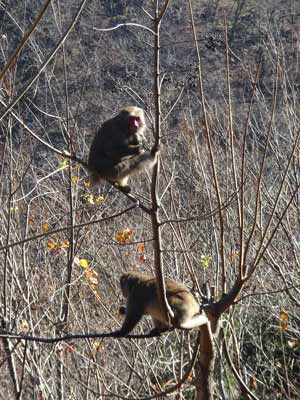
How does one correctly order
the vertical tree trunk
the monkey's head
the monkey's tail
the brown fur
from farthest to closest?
the monkey's head
the monkey's tail
the brown fur
the vertical tree trunk

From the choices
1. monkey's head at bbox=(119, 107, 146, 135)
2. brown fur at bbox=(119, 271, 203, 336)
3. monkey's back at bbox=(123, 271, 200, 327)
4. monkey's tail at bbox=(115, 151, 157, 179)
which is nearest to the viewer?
monkey's back at bbox=(123, 271, 200, 327)

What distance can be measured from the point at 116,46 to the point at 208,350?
12.1 meters

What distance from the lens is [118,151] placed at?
493 cm

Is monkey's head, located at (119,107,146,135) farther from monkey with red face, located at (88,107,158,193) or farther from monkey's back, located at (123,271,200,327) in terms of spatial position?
monkey's back, located at (123,271,200,327)

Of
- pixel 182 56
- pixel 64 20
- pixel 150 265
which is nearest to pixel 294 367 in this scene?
pixel 150 265

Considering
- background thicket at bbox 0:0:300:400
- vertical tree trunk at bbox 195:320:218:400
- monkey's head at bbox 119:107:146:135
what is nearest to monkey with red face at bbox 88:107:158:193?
monkey's head at bbox 119:107:146:135

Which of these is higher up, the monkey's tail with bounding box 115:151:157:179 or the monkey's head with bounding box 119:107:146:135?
the monkey's head with bounding box 119:107:146:135

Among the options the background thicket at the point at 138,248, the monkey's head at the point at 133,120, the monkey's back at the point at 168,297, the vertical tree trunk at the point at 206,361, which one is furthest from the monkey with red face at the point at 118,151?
the vertical tree trunk at the point at 206,361

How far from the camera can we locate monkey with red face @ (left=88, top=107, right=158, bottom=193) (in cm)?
488

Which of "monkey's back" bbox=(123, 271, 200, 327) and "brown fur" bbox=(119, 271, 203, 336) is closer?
"monkey's back" bbox=(123, 271, 200, 327)

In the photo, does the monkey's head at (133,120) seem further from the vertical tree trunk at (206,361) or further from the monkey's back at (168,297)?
the vertical tree trunk at (206,361)

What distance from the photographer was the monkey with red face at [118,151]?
16.0 feet

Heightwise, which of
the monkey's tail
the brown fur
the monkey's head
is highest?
the monkey's head

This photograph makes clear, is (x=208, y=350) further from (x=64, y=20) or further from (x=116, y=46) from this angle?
(x=116, y=46)
